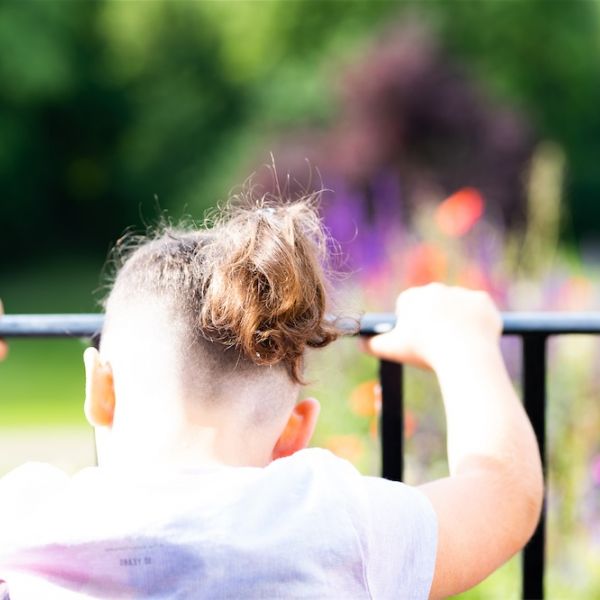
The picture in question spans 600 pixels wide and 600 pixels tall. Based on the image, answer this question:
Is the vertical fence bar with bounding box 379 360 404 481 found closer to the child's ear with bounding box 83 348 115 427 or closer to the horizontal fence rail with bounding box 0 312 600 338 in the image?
the horizontal fence rail with bounding box 0 312 600 338

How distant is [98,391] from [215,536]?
280mm

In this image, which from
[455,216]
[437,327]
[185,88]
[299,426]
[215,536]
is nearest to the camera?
[215,536]

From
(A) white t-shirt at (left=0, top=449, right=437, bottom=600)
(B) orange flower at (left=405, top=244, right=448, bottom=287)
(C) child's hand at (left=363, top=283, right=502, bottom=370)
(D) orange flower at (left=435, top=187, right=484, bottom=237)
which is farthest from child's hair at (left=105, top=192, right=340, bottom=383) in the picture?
(D) orange flower at (left=435, top=187, right=484, bottom=237)

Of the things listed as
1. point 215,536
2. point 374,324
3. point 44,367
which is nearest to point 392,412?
point 374,324

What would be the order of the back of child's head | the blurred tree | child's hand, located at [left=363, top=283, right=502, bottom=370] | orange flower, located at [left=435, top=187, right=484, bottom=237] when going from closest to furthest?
the back of child's head, child's hand, located at [left=363, top=283, right=502, bottom=370], orange flower, located at [left=435, top=187, right=484, bottom=237], the blurred tree

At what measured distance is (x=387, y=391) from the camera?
162 cm

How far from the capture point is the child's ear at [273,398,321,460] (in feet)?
4.18

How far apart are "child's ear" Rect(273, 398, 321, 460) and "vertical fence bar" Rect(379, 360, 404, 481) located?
1.16 ft

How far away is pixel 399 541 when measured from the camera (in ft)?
3.61

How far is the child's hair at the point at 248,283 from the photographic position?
44.6 inches

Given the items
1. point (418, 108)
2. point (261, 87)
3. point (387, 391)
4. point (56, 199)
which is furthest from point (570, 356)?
point (56, 199)

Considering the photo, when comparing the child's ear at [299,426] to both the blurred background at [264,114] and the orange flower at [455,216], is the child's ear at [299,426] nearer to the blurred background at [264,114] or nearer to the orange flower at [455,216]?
the orange flower at [455,216]

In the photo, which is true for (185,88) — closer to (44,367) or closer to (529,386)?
(44,367)

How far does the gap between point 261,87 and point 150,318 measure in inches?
779
